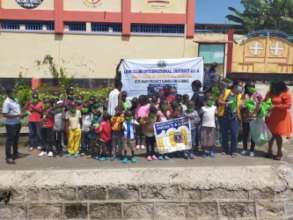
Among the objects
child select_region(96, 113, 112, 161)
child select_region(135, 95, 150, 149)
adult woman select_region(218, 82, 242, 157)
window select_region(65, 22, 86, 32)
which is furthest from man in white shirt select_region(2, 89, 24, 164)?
window select_region(65, 22, 86, 32)

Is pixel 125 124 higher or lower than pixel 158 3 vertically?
lower

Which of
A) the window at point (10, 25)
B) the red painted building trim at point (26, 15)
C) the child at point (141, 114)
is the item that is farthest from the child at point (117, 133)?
the window at point (10, 25)

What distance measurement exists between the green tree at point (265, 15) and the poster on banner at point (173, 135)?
Answer: 35138 millimetres

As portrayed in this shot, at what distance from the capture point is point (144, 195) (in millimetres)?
6230

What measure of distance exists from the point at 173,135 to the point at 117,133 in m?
1.03

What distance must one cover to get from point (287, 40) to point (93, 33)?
36.7 ft

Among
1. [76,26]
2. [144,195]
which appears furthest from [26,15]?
[144,195]

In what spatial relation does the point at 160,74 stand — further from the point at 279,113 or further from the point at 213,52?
the point at 213,52

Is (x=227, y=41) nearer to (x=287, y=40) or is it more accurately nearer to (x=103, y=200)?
(x=287, y=40)

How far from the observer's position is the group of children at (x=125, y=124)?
8641 mm

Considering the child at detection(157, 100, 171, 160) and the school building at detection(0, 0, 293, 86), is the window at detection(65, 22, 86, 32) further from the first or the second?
the child at detection(157, 100, 171, 160)

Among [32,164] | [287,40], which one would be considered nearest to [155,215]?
[32,164]

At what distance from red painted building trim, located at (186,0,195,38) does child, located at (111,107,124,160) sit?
19.0m

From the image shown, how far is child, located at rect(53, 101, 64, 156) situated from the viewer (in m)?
9.01
